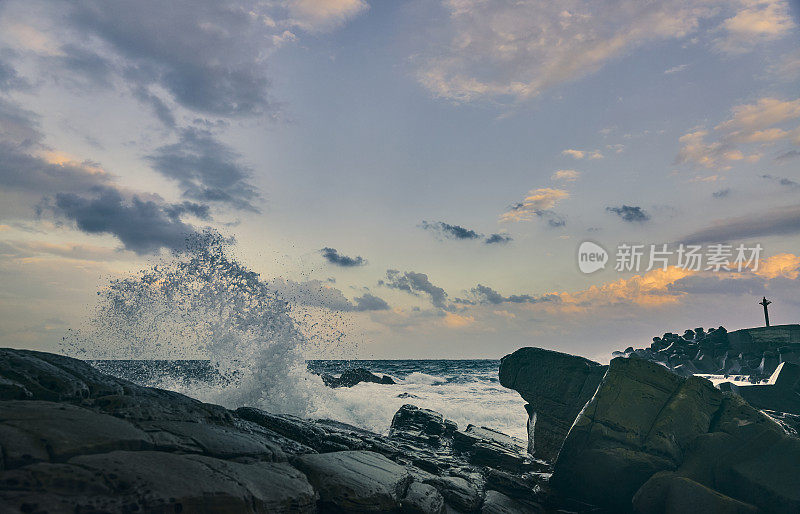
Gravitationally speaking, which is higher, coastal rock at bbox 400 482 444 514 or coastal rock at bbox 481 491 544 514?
coastal rock at bbox 400 482 444 514

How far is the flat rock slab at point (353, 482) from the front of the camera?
559 cm

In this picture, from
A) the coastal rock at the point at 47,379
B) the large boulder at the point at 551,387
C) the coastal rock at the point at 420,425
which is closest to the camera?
the coastal rock at the point at 47,379

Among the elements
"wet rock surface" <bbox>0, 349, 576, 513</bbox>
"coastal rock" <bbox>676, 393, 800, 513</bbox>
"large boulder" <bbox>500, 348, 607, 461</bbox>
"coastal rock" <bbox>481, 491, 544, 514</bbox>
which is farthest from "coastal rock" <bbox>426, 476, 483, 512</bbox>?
"large boulder" <bbox>500, 348, 607, 461</bbox>

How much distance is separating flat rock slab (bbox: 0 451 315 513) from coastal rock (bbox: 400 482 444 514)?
57.0 inches

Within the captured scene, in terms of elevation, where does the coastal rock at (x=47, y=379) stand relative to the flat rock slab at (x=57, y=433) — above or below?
above

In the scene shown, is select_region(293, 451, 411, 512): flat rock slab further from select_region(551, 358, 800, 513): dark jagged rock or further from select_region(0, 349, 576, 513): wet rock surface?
select_region(551, 358, 800, 513): dark jagged rock

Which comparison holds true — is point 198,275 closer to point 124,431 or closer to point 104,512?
point 124,431

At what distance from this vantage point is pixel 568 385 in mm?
11992

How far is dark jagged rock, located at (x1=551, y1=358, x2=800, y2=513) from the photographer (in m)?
7.58

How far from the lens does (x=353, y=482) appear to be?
19.0 ft

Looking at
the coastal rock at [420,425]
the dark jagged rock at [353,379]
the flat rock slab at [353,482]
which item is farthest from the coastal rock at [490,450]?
the dark jagged rock at [353,379]

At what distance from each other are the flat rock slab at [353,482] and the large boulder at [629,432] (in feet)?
13.0

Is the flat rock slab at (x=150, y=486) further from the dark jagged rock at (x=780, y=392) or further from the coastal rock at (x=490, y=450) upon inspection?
the dark jagged rock at (x=780, y=392)

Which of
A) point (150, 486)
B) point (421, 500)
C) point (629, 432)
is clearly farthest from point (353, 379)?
point (150, 486)
